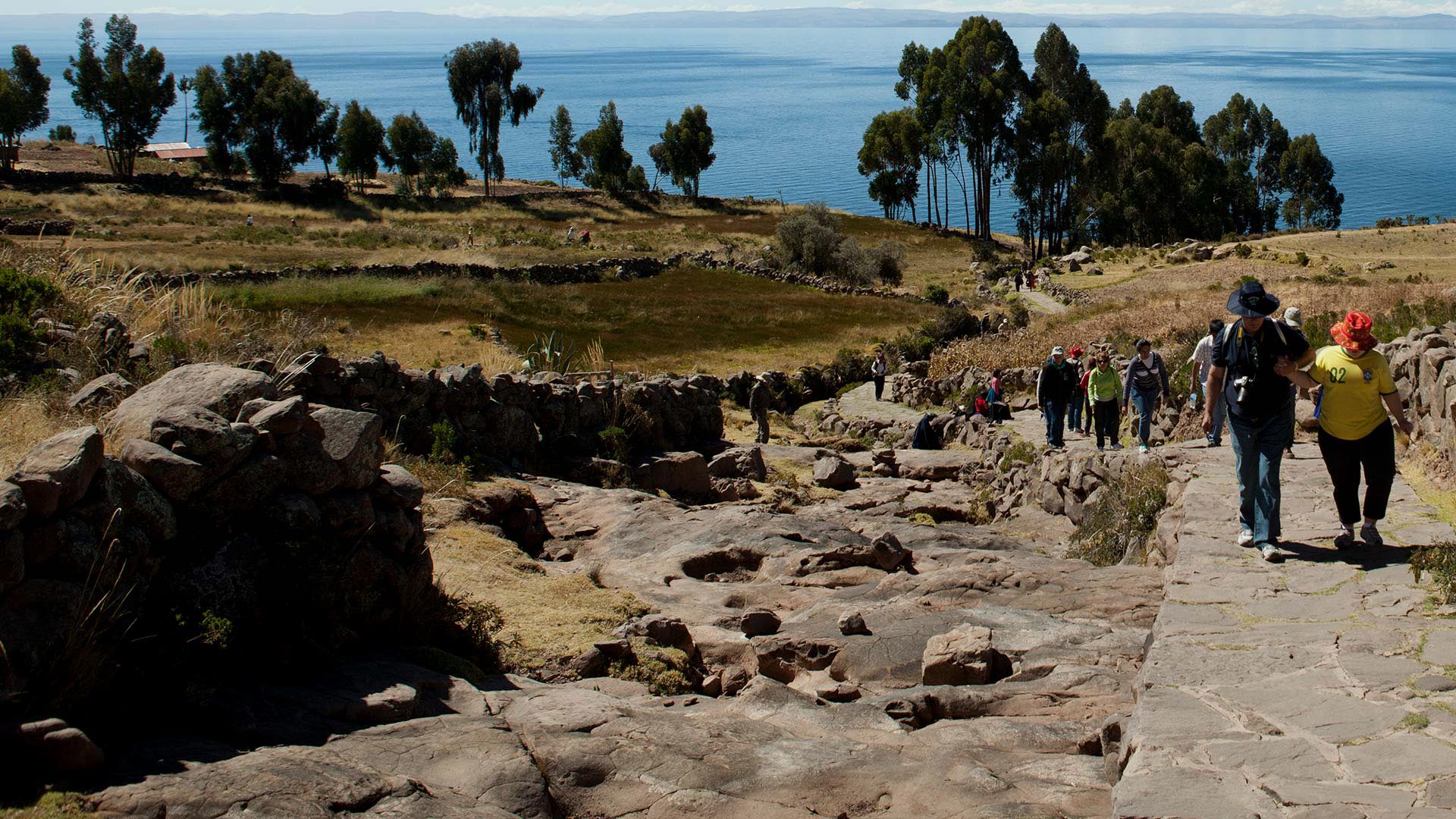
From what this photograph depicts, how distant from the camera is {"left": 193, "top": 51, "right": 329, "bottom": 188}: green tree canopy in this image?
102 m

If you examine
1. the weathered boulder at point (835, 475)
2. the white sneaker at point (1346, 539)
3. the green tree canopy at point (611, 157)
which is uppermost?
the green tree canopy at point (611, 157)

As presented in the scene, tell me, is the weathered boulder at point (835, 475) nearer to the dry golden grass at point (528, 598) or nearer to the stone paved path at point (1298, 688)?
the dry golden grass at point (528, 598)

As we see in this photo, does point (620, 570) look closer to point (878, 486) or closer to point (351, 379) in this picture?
point (351, 379)

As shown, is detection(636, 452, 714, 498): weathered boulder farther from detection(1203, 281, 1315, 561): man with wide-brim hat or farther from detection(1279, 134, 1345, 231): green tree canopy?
detection(1279, 134, 1345, 231): green tree canopy

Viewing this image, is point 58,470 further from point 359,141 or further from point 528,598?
point 359,141

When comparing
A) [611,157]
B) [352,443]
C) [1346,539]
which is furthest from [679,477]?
[611,157]

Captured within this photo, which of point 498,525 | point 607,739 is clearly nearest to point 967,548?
point 498,525

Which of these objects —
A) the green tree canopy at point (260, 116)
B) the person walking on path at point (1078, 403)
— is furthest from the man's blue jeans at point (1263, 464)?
the green tree canopy at point (260, 116)

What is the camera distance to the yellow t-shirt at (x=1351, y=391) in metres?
8.58

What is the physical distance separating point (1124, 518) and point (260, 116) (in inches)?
4136

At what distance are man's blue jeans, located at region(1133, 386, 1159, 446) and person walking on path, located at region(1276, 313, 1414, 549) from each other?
27.1 ft

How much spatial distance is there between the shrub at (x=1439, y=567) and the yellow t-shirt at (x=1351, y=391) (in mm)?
996

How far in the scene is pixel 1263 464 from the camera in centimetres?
897

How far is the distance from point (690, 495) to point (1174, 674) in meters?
11.4
